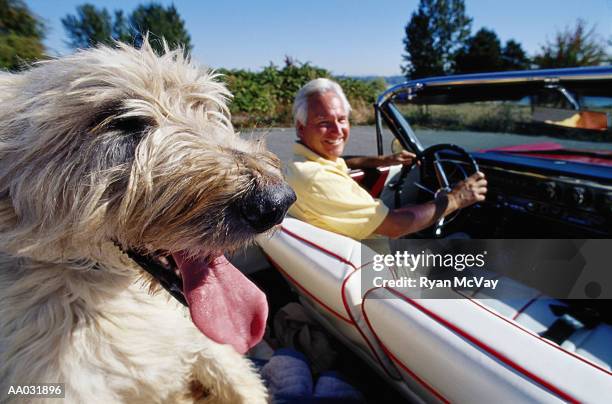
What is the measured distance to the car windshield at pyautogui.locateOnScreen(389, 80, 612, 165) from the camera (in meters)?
3.02

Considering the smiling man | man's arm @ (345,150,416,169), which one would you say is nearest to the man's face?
the smiling man

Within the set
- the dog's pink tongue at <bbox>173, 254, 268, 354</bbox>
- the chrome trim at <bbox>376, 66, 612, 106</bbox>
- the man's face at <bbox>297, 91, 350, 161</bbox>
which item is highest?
the chrome trim at <bbox>376, 66, 612, 106</bbox>

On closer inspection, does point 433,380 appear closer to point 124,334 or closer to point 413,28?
point 124,334

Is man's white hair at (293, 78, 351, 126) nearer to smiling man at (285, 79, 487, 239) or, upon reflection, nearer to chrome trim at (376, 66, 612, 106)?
smiling man at (285, 79, 487, 239)

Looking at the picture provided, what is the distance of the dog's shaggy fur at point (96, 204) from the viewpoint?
4.98 feet

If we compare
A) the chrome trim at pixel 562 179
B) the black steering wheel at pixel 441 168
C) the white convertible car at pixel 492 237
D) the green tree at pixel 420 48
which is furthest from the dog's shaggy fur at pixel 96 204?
the green tree at pixel 420 48

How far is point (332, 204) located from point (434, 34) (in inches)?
2187

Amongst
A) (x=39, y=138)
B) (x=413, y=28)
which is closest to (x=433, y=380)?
(x=39, y=138)

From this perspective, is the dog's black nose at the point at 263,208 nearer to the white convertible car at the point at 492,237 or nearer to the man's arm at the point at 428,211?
the white convertible car at the point at 492,237

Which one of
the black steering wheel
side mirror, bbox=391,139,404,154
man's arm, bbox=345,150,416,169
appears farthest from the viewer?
side mirror, bbox=391,139,404,154

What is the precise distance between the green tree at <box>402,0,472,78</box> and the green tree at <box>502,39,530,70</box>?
6882 mm

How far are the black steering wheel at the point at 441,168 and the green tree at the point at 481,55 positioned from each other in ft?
135

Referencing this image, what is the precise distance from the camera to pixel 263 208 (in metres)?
1.51

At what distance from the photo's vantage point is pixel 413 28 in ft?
168
